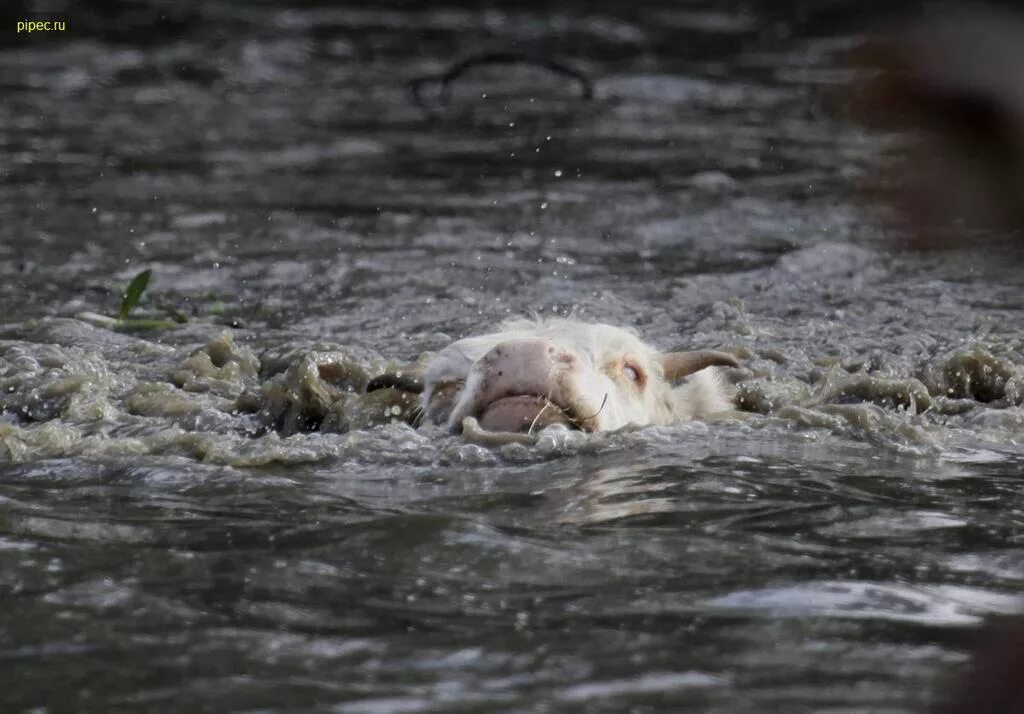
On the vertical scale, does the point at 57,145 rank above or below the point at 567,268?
above

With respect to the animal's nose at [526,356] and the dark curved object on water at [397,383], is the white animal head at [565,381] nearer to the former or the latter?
the animal's nose at [526,356]

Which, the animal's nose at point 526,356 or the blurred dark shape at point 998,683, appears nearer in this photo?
the blurred dark shape at point 998,683

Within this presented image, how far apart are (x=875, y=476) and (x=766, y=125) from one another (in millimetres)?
10354

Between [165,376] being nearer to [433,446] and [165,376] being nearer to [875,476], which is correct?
[433,446]

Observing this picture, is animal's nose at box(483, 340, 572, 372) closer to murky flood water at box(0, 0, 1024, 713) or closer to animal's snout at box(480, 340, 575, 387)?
animal's snout at box(480, 340, 575, 387)

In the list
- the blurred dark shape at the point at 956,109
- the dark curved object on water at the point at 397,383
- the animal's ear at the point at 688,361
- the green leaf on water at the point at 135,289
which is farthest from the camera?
the green leaf on water at the point at 135,289

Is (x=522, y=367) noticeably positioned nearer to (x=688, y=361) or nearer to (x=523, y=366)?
(x=523, y=366)

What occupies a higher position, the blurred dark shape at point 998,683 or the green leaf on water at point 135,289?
the blurred dark shape at point 998,683

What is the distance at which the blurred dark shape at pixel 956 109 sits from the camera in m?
0.53

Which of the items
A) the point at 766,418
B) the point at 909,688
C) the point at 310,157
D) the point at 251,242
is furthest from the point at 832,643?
the point at 310,157

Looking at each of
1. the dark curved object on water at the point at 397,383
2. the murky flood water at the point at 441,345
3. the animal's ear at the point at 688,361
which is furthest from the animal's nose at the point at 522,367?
the animal's ear at the point at 688,361

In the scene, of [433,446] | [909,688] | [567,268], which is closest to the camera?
[909,688]

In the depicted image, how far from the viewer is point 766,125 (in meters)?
15.4

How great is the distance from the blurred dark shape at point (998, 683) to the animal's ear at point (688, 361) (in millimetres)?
6879
